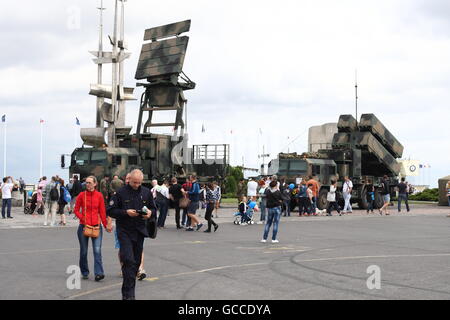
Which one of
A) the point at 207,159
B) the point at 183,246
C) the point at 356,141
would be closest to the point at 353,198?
the point at 356,141

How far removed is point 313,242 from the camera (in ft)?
52.6

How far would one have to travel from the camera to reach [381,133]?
3516 centimetres

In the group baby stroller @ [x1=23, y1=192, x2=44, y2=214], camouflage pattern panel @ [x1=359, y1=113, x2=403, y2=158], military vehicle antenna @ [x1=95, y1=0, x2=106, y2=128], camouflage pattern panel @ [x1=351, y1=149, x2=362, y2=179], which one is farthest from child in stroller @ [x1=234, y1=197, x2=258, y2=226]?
military vehicle antenna @ [x1=95, y1=0, x2=106, y2=128]

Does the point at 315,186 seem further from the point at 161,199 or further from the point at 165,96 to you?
the point at 161,199

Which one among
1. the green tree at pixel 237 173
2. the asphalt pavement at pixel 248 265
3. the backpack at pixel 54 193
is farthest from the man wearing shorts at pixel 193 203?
the green tree at pixel 237 173

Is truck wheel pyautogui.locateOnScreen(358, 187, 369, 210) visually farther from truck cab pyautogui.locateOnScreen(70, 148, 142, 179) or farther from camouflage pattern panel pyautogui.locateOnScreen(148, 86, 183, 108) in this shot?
truck cab pyautogui.locateOnScreen(70, 148, 142, 179)

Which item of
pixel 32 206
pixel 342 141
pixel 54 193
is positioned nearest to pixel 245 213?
pixel 54 193

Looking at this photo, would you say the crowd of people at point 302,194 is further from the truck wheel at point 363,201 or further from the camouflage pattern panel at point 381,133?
the camouflage pattern panel at point 381,133

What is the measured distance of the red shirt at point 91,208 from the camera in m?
10.3

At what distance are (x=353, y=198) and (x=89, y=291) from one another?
88.1 ft

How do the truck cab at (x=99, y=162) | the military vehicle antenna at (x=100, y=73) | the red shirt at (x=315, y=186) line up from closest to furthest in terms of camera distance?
the truck cab at (x=99, y=162), the red shirt at (x=315, y=186), the military vehicle antenna at (x=100, y=73)

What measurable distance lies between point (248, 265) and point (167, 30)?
24092mm

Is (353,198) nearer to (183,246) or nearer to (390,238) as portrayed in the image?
(390,238)

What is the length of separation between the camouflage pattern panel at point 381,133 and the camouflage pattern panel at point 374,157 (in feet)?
1.29
